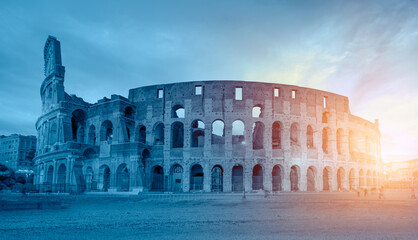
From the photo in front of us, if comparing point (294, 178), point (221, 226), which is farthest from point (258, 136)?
point (221, 226)

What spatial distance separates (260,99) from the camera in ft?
96.1

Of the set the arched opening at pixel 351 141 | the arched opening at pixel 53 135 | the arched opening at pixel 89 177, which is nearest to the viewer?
the arched opening at pixel 89 177

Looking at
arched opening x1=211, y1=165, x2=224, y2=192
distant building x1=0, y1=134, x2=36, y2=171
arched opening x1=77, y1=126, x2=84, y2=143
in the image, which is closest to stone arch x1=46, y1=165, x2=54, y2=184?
arched opening x1=77, y1=126, x2=84, y2=143

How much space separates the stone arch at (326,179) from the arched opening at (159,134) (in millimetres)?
16216

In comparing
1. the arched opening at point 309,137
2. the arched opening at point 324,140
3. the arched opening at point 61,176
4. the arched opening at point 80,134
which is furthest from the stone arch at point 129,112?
the arched opening at point 324,140

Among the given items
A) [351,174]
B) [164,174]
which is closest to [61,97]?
[164,174]

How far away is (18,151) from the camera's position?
221 feet

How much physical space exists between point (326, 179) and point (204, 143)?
13.3 meters

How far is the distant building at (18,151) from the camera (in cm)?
6738

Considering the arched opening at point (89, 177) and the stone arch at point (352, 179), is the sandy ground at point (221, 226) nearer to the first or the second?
the arched opening at point (89, 177)

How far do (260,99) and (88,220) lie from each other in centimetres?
1967

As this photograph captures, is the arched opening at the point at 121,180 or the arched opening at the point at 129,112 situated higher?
the arched opening at the point at 129,112

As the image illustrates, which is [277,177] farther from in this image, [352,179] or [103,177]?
[103,177]

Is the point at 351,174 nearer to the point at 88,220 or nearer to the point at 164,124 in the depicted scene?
the point at 164,124
